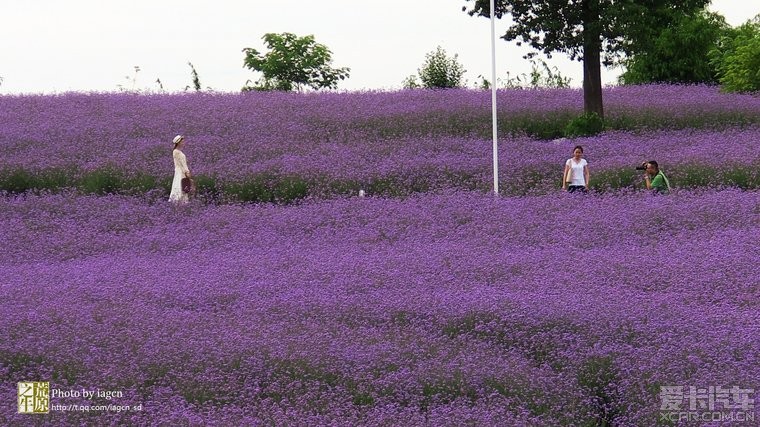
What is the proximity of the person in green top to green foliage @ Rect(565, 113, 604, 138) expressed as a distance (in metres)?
6.37

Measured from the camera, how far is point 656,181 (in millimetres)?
16828

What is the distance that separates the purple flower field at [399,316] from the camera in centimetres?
802

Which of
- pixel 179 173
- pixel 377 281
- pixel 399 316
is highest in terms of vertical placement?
pixel 179 173

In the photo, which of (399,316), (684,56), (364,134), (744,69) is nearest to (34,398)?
(399,316)

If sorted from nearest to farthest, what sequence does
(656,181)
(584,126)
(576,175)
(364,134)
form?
(656,181), (576,175), (364,134), (584,126)

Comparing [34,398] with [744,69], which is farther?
[744,69]

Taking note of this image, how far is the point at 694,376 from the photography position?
8.09 metres

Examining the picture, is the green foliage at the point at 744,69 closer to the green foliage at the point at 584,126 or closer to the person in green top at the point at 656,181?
the green foliage at the point at 584,126

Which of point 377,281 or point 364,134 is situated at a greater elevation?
point 364,134

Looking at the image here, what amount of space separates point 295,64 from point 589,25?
15.0 metres

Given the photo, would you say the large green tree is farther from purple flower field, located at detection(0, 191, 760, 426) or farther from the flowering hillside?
purple flower field, located at detection(0, 191, 760, 426)

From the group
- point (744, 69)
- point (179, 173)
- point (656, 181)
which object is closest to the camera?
point (656, 181)

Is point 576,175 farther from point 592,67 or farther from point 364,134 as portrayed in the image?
point 592,67

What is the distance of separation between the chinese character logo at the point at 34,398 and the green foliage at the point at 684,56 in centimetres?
2721
